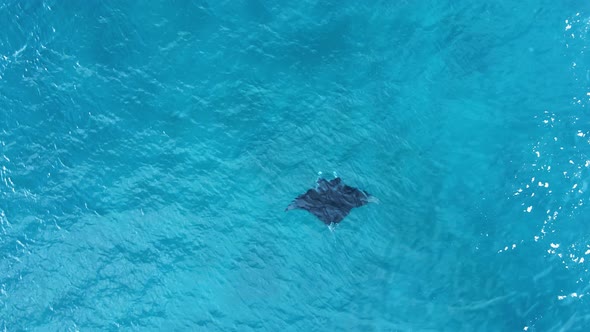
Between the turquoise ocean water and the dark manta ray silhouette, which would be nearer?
the turquoise ocean water

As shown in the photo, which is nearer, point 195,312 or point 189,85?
point 195,312

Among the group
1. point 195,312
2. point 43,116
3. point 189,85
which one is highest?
point 189,85

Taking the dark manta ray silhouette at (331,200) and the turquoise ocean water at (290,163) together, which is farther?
the dark manta ray silhouette at (331,200)

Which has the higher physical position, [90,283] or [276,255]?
[276,255]

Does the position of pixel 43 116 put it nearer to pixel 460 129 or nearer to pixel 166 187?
pixel 166 187

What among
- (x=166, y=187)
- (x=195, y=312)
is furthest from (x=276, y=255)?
(x=166, y=187)
